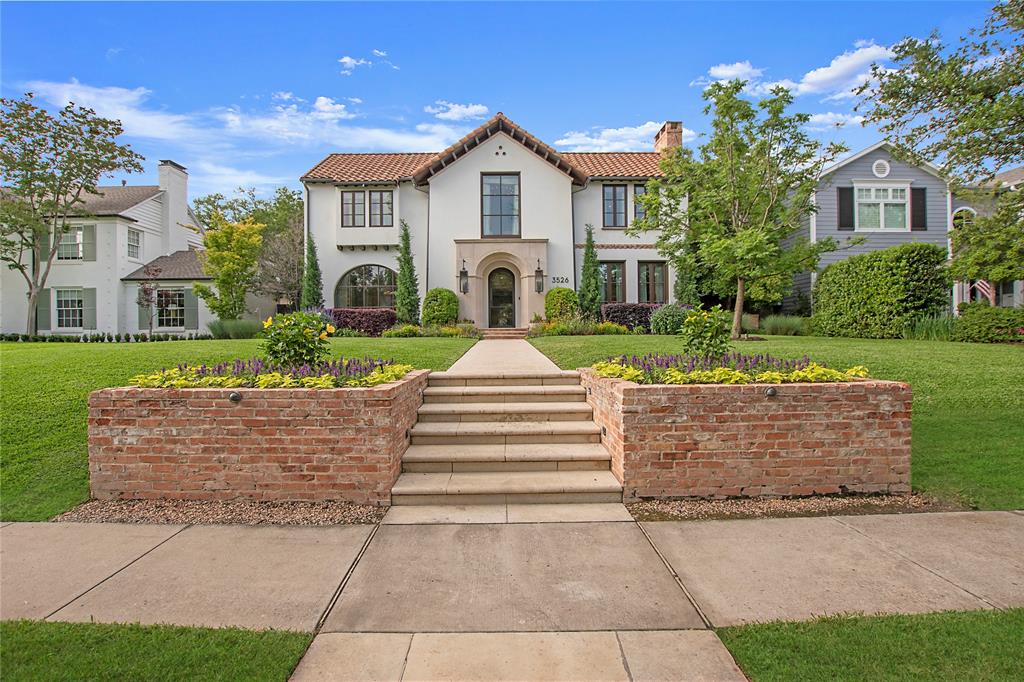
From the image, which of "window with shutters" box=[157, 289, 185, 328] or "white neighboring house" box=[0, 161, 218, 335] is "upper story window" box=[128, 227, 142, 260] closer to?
"white neighboring house" box=[0, 161, 218, 335]

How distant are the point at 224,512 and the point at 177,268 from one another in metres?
23.7

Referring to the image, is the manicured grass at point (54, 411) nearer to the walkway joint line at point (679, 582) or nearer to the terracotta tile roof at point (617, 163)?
the walkway joint line at point (679, 582)

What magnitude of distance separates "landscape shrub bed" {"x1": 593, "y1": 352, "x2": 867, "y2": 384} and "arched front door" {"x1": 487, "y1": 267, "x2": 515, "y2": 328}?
14171mm

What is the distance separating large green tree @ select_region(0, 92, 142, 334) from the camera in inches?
823

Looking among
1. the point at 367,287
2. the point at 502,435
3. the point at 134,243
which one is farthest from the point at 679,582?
the point at 134,243

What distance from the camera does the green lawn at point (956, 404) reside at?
479 cm

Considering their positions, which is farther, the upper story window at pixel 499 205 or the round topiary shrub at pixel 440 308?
the upper story window at pixel 499 205

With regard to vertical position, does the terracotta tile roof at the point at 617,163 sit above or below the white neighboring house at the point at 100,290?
above

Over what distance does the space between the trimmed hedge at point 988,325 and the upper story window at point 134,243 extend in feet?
102

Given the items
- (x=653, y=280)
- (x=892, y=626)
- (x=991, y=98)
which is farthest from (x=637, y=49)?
(x=653, y=280)

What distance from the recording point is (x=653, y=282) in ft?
69.5

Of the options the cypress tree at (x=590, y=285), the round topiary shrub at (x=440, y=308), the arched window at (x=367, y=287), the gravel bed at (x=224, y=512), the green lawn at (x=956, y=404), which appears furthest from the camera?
the arched window at (x=367, y=287)

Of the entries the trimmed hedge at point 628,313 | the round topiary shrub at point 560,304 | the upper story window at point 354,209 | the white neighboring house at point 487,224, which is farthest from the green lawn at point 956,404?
the upper story window at point 354,209

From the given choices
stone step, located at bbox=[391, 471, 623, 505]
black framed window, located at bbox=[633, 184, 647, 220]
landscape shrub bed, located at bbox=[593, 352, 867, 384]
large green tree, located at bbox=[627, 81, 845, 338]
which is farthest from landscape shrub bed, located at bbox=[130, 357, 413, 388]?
black framed window, located at bbox=[633, 184, 647, 220]
